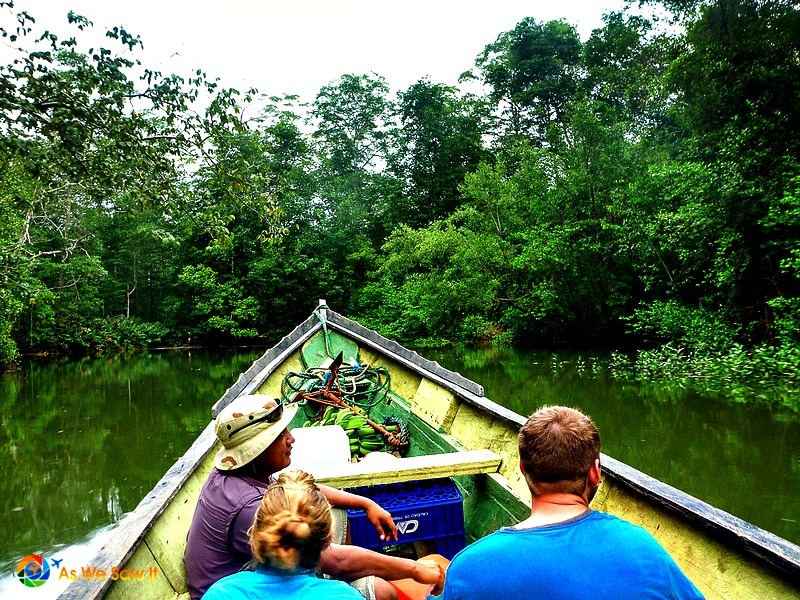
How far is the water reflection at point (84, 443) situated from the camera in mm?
5742

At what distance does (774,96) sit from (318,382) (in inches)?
386

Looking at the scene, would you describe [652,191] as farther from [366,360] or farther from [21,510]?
[21,510]

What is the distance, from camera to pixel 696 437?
7.33 meters

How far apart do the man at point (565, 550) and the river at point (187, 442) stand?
4.48 metres

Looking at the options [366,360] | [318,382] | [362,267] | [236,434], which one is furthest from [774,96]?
[362,267]

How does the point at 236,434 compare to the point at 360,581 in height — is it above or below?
above

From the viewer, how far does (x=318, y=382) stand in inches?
236

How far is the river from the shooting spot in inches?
215

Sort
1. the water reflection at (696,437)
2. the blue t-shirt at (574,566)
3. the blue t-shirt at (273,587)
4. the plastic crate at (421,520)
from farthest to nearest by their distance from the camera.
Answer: the water reflection at (696,437) < the plastic crate at (421,520) < the blue t-shirt at (273,587) < the blue t-shirt at (574,566)

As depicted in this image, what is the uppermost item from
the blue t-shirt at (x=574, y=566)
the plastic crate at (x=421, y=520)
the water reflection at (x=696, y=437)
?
the blue t-shirt at (x=574, y=566)

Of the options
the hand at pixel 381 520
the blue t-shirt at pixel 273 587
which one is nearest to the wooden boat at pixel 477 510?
the hand at pixel 381 520

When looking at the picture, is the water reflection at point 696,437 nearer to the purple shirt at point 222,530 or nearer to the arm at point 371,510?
the arm at point 371,510

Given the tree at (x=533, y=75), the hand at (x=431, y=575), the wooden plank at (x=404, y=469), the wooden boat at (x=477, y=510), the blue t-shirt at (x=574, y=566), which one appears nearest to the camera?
the blue t-shirt at (x=574, y=566)

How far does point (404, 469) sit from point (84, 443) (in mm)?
7756
